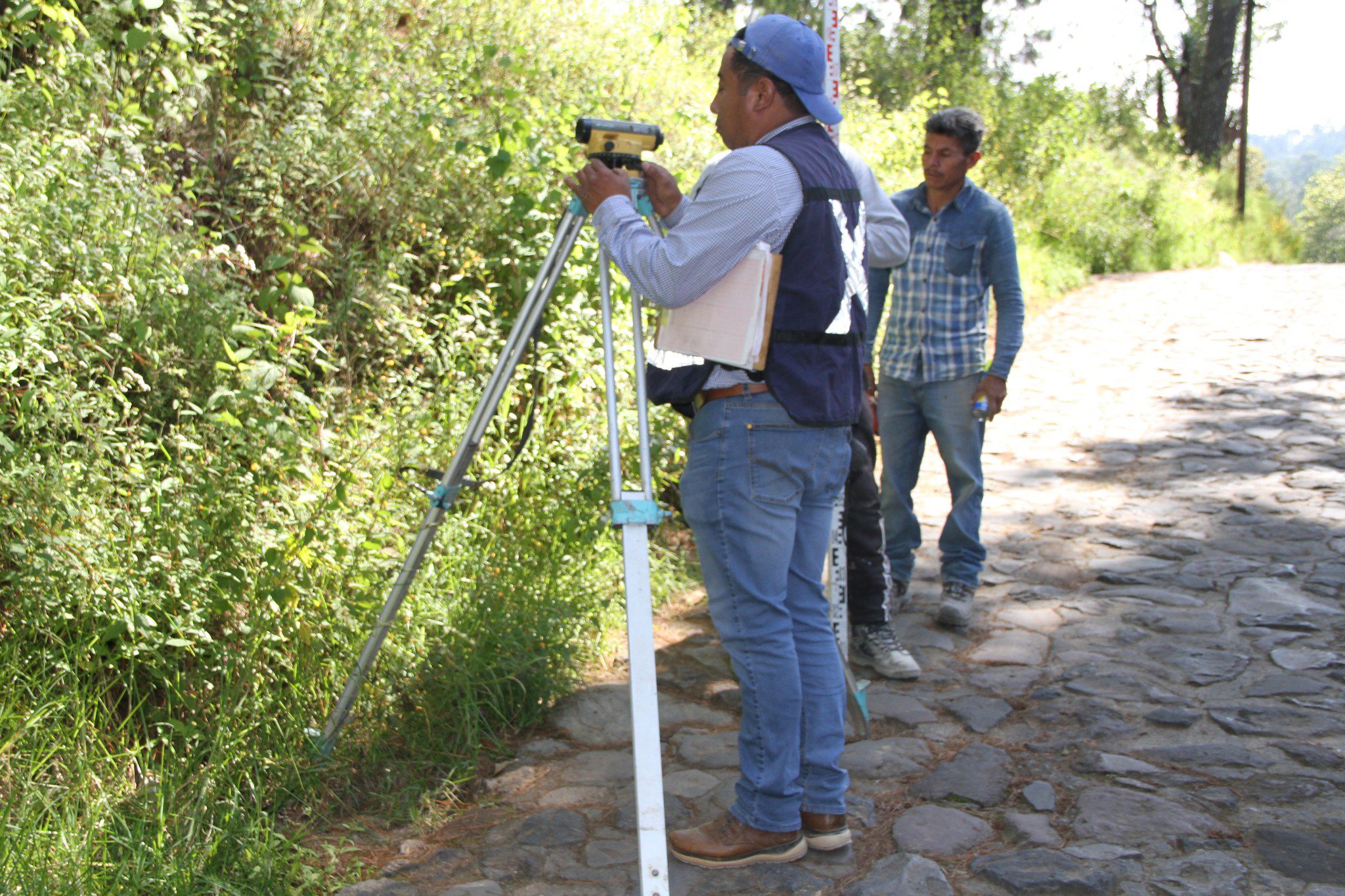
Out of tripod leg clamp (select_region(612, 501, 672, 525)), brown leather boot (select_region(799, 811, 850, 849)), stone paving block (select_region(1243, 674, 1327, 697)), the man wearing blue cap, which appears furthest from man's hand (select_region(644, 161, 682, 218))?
stone paving block (select_region(1243, 674, 1327, 697))

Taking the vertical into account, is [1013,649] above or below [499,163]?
below

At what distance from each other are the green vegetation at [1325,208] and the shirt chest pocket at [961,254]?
39803 mm

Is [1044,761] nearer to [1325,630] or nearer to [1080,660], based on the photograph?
[1080,660]

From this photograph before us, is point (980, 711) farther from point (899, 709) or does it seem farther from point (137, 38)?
point (137, 38)

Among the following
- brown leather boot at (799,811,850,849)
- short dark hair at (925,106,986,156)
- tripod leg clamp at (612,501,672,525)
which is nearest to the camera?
tripod leg clamp at (612,501,672,525)

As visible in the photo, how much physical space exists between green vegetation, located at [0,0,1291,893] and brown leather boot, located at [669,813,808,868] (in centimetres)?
95

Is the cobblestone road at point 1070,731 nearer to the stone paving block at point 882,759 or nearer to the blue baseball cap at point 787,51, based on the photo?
the stone paving block at point 882,759

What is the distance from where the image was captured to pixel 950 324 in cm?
500

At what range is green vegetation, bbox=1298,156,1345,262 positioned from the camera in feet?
134

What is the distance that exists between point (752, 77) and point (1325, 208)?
1883 inches

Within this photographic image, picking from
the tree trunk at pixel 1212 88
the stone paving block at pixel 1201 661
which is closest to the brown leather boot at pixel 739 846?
the stone paving block at pixel 1201 661

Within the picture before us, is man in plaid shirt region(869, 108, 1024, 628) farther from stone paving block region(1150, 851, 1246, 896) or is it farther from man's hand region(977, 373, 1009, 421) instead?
stone paving block region(1150, 851, 1246, 896)

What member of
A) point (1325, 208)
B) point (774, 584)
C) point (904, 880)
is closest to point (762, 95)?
point (774, 584)

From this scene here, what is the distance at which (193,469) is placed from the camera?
4148 millimetres
